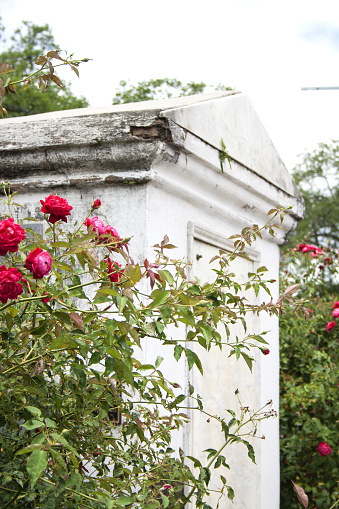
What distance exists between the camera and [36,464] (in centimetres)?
148

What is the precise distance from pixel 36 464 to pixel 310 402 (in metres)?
4.17

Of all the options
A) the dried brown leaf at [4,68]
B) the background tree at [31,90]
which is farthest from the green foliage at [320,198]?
the dried brown leaf at [4,68]

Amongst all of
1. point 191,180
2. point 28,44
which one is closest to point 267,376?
point 191,180

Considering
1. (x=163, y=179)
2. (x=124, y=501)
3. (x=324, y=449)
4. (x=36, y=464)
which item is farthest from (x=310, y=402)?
(x=36, y=464)

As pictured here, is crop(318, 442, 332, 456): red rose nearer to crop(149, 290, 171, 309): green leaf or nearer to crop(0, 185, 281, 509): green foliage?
crop(0, 185, 281, 509): green foliage

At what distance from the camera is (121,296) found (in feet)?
5.54

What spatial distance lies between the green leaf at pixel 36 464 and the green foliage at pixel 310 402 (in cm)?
375

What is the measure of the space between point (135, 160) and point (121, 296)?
1361mm

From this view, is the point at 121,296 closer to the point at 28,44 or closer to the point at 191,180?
the point at 191,180

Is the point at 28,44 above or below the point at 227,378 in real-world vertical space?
above

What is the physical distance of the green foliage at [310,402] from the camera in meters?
5.16

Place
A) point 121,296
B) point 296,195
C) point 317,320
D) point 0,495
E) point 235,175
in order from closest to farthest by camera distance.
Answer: point 121,296, point 0,495, point 235,175, point 296,195, point 317,320

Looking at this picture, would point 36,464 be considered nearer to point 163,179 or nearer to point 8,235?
point 8,235

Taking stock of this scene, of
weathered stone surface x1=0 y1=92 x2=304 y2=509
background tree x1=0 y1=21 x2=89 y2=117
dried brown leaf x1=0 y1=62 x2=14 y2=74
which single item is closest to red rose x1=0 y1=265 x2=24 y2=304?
dried brown leaf x1=0 y1=62 x2=14 y2=74
